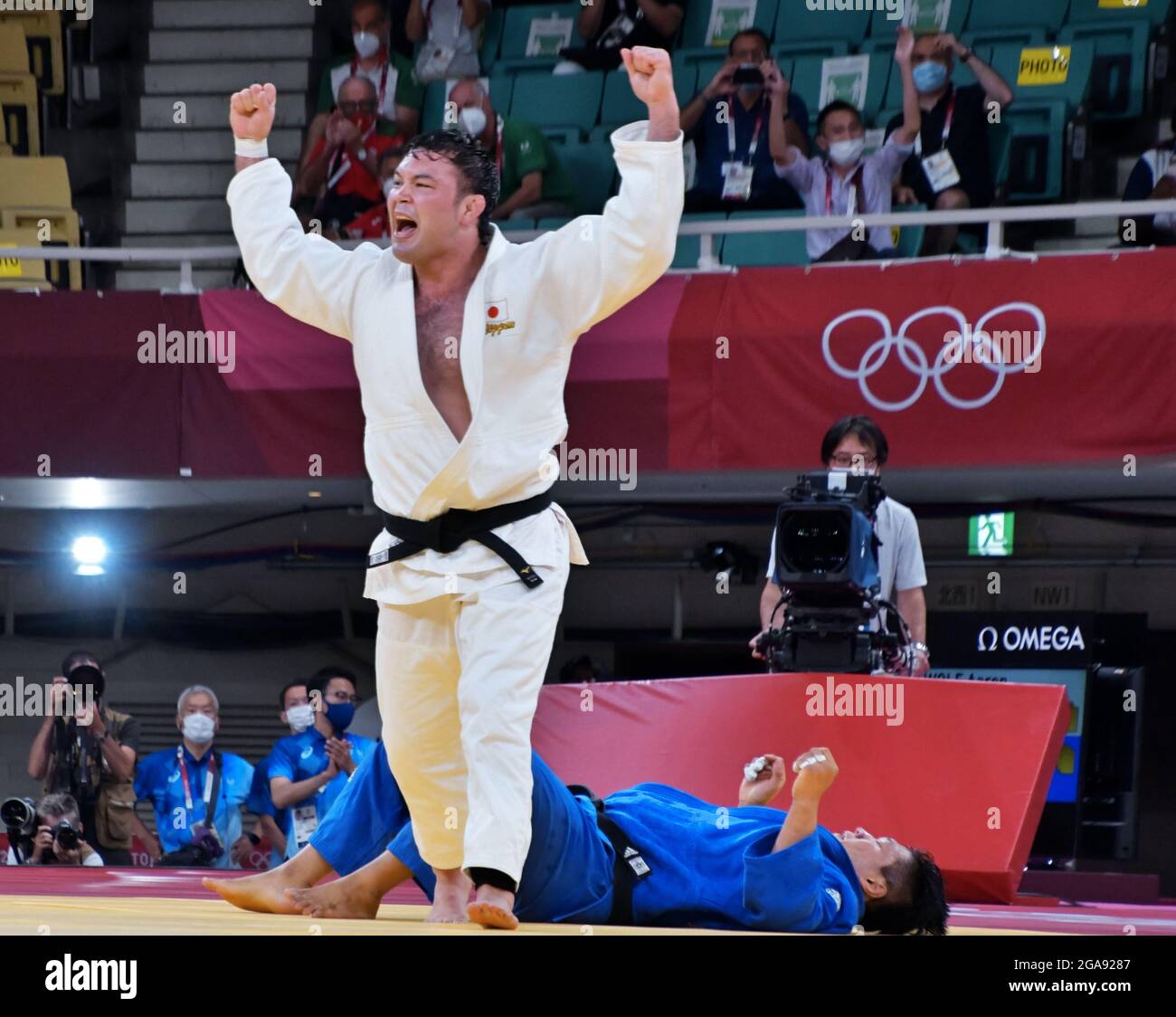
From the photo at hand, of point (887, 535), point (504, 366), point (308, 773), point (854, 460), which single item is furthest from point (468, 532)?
point (308, 773)

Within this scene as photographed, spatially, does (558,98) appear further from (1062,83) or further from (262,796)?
(262,796)

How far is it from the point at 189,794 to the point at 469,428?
474cm

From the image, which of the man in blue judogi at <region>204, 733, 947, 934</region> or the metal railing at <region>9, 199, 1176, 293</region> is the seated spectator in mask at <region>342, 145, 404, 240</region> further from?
the man in blue judogi at <region>204, 733, 947, 934</region>

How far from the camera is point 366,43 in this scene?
985cm

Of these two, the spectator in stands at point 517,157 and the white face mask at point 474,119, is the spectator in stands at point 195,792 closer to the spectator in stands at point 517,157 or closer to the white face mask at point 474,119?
the spectator in stands at point 517,157

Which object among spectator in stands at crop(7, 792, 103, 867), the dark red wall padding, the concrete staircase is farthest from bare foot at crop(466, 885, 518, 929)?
the concrete staircase

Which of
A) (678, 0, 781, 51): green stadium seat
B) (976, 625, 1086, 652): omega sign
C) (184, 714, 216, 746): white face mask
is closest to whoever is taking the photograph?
(184, 714, 216, 746): white face mask

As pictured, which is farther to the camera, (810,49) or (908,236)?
(810,49)

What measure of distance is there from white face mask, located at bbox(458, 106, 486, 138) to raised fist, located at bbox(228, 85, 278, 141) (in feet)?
18.7

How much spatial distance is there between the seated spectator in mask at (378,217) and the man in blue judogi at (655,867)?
5514mm

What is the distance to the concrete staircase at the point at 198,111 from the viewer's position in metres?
10.7

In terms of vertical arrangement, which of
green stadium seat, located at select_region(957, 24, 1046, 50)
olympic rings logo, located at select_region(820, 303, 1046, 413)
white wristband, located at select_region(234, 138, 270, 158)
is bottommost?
white wristband, located at select_region(234, 138, 270, 158)

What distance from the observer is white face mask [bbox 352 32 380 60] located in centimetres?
985

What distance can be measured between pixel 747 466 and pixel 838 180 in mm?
1624
